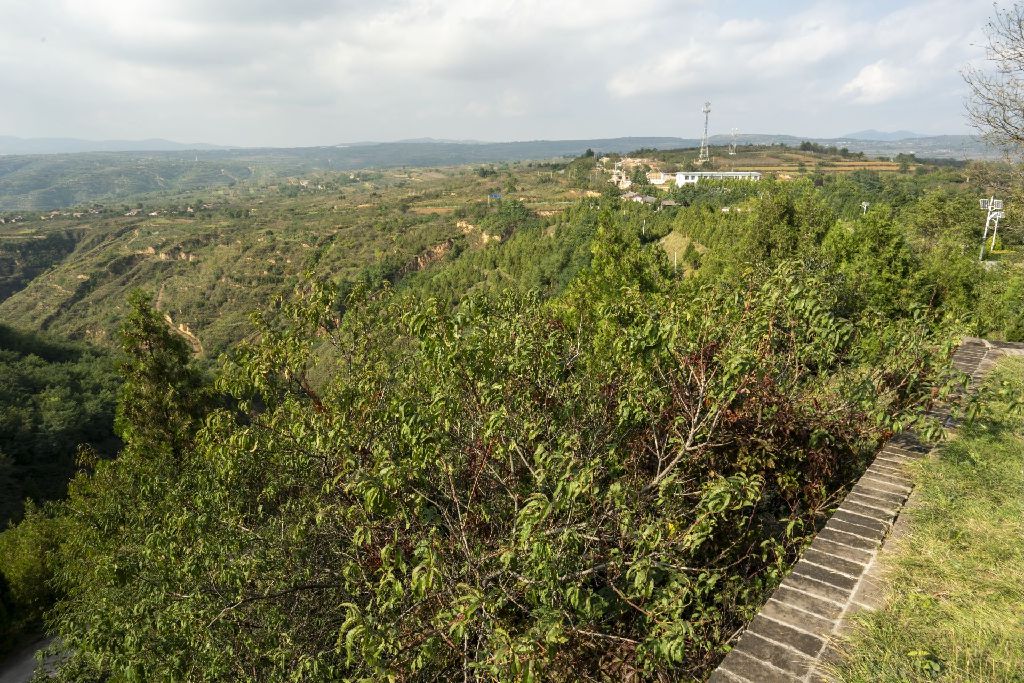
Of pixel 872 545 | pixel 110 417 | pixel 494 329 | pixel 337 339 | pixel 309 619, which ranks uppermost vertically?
pixel 494 329

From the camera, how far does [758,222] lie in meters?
27.6

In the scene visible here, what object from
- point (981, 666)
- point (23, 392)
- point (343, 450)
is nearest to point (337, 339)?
point (343, 450)

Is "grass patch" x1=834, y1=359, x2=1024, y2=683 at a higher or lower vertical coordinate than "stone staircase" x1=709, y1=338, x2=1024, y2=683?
higher

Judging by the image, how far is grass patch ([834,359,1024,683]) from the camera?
3.01 m

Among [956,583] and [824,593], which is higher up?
[956,583]

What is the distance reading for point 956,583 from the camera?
12.0 ft

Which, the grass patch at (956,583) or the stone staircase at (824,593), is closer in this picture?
the grass patch at (956,583)

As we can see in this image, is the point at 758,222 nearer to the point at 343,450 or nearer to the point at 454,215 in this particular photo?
the point at 343,450

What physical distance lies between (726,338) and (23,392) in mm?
46111

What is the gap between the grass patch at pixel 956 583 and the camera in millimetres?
3014

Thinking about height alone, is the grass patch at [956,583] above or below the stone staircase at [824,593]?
above

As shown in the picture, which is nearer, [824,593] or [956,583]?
[956,583]

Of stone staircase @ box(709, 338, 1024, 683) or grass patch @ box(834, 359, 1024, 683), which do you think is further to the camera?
stone staircase @ box(709, 338, 1024, 683)

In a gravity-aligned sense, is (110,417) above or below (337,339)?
below
